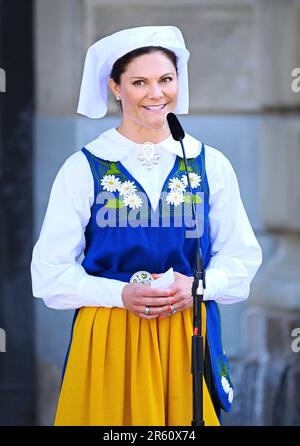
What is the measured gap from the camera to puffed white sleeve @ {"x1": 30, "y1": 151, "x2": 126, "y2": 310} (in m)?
3.46

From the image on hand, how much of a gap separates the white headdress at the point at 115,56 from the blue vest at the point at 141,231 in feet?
0.55

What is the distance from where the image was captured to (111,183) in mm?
3465

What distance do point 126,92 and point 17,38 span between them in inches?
103

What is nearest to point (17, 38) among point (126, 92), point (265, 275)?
point (265, 275)

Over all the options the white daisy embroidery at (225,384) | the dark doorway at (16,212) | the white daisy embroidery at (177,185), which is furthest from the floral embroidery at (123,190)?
the dark doorway at (16,212)

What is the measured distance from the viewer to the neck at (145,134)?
138 inches

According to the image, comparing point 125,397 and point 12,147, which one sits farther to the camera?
point 12,147

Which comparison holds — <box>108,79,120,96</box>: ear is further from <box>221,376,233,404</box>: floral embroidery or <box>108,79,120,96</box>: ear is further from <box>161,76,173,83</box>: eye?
<box>221,376,233,404</box>: floral embroidery

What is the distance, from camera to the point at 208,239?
3.53 m

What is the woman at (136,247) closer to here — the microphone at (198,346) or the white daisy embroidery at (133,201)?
the white daisy embroidery at (133,201)

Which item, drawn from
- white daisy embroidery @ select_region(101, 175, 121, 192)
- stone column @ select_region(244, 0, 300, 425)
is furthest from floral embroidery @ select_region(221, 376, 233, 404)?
stone column @ select_region(244, 0, 300, 425)

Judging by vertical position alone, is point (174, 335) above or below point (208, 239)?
below

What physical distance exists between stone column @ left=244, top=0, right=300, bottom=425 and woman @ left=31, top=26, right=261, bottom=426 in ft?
8.18
